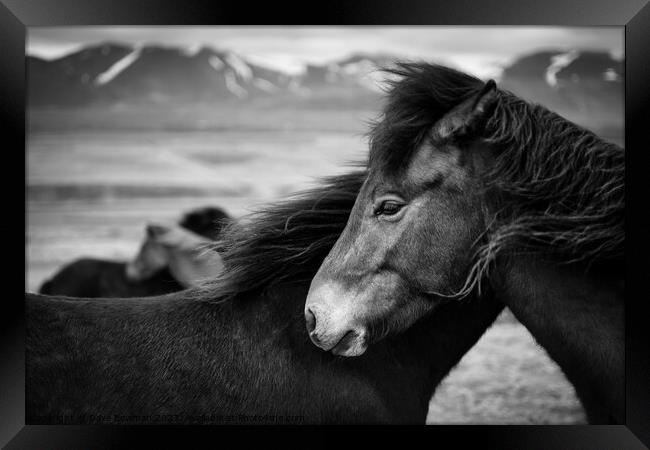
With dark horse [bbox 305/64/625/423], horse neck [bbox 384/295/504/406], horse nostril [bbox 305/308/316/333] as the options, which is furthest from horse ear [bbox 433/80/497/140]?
horse nostril [bbox 305/308/316/333]

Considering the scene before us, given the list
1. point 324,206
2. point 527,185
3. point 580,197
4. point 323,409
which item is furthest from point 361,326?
point 580,197

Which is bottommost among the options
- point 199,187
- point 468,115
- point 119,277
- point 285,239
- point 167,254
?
point 119,277

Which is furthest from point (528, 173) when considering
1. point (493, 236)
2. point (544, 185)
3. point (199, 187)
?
point (199, 187)

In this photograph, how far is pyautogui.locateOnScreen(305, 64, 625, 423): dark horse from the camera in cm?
181

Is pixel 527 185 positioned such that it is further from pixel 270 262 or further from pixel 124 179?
pixel 124 179

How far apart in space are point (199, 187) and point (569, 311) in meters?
2.74

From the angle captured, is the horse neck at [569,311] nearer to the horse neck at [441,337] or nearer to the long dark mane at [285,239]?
the horse neck at [441,337]

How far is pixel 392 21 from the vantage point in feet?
8.27

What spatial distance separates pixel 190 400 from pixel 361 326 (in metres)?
0.63

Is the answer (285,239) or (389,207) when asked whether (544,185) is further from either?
(285,239)

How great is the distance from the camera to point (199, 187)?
155 inches

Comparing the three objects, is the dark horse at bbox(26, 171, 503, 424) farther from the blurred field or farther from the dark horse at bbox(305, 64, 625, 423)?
the blurred field

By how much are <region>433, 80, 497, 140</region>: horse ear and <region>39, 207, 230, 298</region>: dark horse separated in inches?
97.2

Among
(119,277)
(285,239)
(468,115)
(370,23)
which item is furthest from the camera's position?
(119,277)
